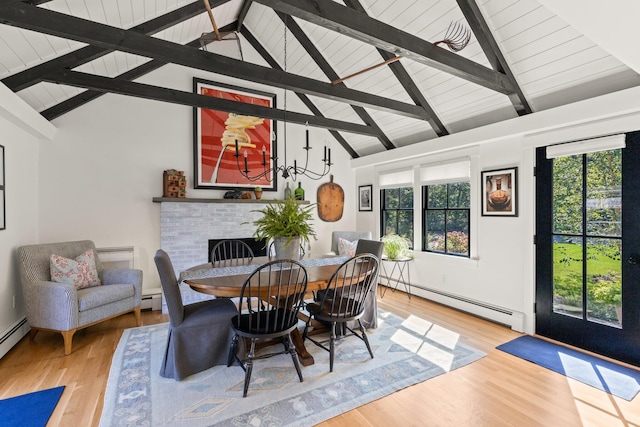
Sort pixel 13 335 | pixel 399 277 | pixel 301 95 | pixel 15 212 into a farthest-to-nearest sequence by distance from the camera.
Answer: pixel 301 95 → pixel 399 277 → pixel 15 212 → pixel 13 335

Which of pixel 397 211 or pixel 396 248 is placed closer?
pixel 396 248

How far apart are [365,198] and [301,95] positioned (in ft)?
7.25

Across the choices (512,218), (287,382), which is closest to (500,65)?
(512,218)

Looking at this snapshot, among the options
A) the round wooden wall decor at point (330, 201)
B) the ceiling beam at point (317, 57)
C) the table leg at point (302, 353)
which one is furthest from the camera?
the round wooden wall decor at point (330, 201)

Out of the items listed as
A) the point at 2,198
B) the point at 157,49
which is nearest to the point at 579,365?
the point at 157,49

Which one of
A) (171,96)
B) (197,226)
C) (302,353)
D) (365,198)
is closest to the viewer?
(302,353)

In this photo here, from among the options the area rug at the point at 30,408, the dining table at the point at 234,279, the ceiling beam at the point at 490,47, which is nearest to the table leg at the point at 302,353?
the dining table at the point at 234,279

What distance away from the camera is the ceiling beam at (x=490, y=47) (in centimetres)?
281

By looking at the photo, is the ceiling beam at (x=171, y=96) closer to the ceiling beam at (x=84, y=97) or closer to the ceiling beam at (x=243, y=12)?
the ceiling beam at (x=84, y=97)

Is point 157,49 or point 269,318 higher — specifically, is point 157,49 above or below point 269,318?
above

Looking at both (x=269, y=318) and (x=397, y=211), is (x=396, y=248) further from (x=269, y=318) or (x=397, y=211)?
(x=269, y=318)

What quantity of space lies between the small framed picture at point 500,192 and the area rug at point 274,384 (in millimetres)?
1571

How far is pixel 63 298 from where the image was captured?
2.92 m

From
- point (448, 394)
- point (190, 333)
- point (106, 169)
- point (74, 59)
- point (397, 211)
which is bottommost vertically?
point (448, 394)
